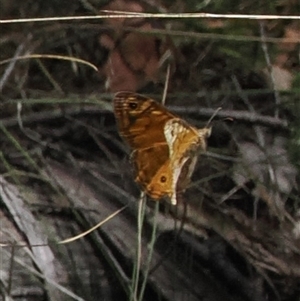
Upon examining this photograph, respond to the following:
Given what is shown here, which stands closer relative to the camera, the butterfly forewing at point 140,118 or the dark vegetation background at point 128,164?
the butterfly forewing at point 140,118

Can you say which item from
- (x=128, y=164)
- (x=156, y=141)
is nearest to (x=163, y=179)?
(x=156, y=141)

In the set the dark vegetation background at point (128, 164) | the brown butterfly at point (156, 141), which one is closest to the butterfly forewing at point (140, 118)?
the brown butterfly at point (156, 141)

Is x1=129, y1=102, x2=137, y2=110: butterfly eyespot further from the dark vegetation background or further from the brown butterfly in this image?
the dark vegetation background

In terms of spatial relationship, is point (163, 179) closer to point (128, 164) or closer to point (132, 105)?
point (132, 105)

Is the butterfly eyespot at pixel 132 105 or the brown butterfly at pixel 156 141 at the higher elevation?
the butterfly eyespot at pixel 132 105

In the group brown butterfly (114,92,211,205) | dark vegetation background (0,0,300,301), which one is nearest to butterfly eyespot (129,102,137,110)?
brown butterfly (114,92,211,205)

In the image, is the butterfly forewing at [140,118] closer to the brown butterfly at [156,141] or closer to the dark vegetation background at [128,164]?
the brown butterfly at [156,141]
